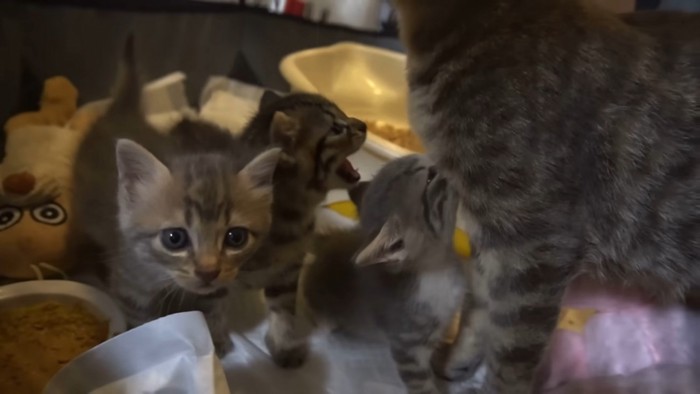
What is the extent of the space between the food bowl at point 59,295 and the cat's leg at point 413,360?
0.39 m

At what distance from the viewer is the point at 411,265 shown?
102cm

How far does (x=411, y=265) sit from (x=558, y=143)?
0.84 feet

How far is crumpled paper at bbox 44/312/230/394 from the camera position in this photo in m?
0.85

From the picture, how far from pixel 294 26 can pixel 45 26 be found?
0.51 meters

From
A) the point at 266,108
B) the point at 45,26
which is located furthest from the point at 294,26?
the point at 266,108

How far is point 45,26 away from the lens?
1482 millimetres

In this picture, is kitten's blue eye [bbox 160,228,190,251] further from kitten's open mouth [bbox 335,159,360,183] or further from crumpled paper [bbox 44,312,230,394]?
kitten's open mouth [bbox 335,159,360,183]

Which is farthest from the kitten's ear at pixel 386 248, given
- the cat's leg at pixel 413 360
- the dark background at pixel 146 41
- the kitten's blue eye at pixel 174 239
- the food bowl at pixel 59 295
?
the dark background at pixel 146 41

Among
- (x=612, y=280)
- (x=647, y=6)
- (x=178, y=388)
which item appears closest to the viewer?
(x=178, y=388)

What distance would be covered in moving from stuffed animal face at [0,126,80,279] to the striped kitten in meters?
0.33

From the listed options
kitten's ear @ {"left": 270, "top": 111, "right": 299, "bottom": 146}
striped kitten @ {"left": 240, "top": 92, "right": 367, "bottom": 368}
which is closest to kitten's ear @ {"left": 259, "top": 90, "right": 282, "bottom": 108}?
striped kitten @ {"left": 240, "top": 92, "right": 367, "bottom": 368}

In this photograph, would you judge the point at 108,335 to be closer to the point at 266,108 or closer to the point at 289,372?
the point at 289,372

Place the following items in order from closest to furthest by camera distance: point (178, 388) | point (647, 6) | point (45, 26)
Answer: point (178, 388), point (647, 6), point (45, 26)

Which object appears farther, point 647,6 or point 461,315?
point 647,6
